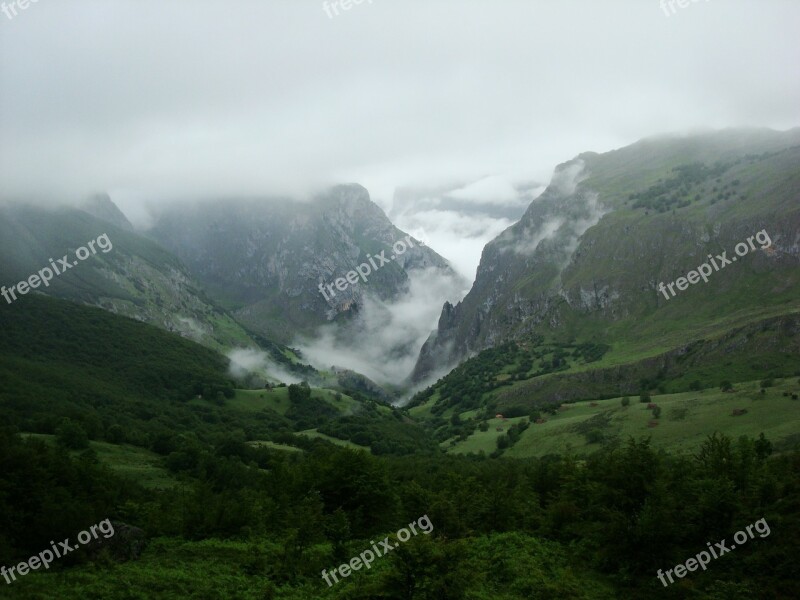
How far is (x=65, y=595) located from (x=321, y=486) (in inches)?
1308

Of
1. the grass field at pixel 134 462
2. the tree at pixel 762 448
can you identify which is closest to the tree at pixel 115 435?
the grass field at pixel 134 462

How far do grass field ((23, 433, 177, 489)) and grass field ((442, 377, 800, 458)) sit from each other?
90774 millimetres

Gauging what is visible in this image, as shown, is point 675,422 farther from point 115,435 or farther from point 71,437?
point 115,435

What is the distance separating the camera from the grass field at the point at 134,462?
93.1 meters

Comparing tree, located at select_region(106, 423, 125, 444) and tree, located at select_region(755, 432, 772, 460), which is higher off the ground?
tree, located at select_region(106, 423, 125, 444)

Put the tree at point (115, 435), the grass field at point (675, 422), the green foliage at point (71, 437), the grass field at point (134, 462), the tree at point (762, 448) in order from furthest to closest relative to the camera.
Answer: the tree at point (115, 435), the grass field at point (675, 422), the green foliage at point (71, 437), the grass field at point (134, 462), the tree at point (762, 448)

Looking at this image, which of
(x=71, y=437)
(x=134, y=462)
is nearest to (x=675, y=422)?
(x=134, y=462)

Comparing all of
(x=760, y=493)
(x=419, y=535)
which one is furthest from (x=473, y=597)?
(x=760, y=493)

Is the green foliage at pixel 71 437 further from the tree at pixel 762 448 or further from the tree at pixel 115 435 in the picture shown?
the tree at pixel 762 448

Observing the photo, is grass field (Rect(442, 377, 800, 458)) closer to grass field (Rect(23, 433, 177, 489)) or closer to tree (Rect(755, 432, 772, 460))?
tree (Rect(755, 432, 772, 460))

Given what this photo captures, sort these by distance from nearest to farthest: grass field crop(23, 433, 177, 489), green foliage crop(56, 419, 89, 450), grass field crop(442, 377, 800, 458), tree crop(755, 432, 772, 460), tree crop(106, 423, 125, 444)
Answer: tree crop(755, 432, 772, 460) < grass field crop(23, 433, 177, 489) < green foliage crop(56, 419, 89, 450) < grass field crop(442, 377, 800, 458) < tree crop(106, 423, 125, 444)

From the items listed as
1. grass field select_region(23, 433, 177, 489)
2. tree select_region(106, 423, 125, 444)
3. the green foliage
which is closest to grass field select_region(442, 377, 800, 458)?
grass field select_region(23, 433, 177, 489)

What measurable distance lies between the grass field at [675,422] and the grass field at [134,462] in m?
90.8

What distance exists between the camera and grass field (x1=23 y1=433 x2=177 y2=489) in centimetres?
9312
